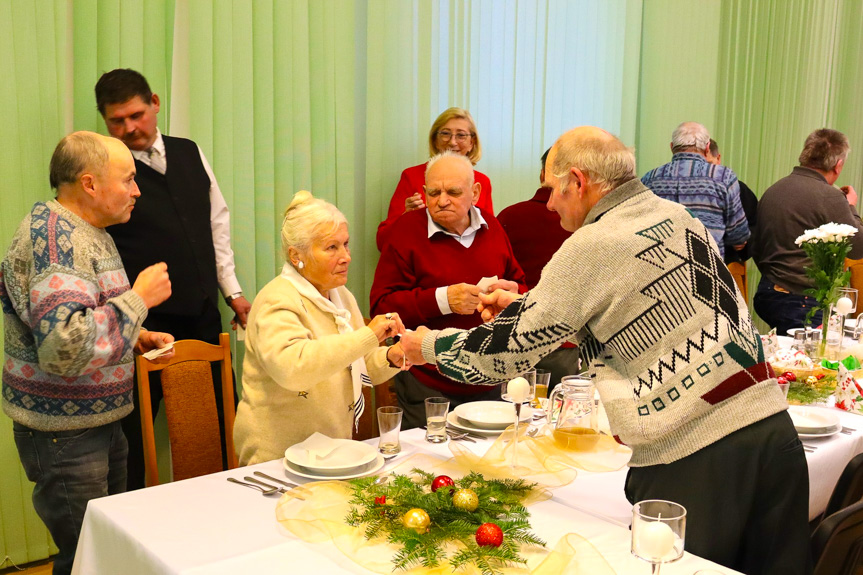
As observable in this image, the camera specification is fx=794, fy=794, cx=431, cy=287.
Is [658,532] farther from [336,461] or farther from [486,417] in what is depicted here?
[486,417]

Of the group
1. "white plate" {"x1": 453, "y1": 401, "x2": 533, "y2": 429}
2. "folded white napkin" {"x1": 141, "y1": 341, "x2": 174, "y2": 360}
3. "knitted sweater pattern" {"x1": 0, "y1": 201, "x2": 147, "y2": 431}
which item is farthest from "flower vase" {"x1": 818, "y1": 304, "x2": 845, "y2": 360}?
"knitted sweater pattern" {"x1": 0, "y1": 201, "x2": 147, "y2": 431}

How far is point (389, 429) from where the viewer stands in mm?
2109

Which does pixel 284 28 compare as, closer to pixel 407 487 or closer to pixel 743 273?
pixel 407 487

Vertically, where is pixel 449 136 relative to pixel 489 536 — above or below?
above

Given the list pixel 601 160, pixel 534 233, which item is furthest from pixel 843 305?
pixel 601 160

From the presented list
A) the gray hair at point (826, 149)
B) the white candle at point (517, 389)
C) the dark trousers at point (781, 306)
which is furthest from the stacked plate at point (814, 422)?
the gray hair at point (826, 149)

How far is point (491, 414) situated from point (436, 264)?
2.96 ft

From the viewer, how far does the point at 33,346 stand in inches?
91.8

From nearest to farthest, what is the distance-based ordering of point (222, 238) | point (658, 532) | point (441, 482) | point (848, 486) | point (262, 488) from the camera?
point (658, 532) < point (441, 482) < point (262, 488) < point (848, 486) < point (222, 238)

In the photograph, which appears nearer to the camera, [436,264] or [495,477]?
[495,477]

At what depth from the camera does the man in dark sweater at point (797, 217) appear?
195 inches

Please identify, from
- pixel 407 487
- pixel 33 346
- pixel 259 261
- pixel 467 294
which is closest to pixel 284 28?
pixel 259 261

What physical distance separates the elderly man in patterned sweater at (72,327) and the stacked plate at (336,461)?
0.68 meters

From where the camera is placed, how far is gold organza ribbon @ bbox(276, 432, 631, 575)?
1491 mm
